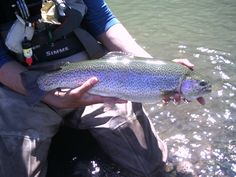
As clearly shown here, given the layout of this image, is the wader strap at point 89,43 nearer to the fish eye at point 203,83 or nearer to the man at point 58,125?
the man at point 58,125

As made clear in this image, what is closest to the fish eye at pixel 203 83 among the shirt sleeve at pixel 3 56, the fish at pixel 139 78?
the fish at pixel 139 78

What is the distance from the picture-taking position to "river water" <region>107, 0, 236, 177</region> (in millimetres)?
3801

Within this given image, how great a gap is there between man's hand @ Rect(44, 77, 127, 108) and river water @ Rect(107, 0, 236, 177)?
915 millimetres

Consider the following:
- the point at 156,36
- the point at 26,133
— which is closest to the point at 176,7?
the point at 156,36

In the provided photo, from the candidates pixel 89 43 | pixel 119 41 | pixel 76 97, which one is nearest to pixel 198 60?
pixel 119 41

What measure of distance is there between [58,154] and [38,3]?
1.28 m

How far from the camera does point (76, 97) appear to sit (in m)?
3.16

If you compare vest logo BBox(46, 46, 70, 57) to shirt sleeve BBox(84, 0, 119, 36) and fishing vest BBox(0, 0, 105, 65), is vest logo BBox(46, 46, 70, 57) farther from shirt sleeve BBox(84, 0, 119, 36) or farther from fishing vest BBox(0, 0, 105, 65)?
shirt sleeve BBox(84, 0, 119, 36)

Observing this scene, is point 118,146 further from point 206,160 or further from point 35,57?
point 35,57

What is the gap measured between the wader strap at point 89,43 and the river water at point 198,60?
973mm

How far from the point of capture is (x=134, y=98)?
10.5ft

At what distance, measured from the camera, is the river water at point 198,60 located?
3801 millimetres

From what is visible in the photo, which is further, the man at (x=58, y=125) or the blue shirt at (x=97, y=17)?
the blue shirt at (x=97, y=17)

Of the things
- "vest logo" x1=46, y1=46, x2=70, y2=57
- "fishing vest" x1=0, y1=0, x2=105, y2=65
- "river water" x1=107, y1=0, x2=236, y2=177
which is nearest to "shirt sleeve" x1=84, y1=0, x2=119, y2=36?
"fishing vest" x1=0, y1=0, x2=105, y2=65
